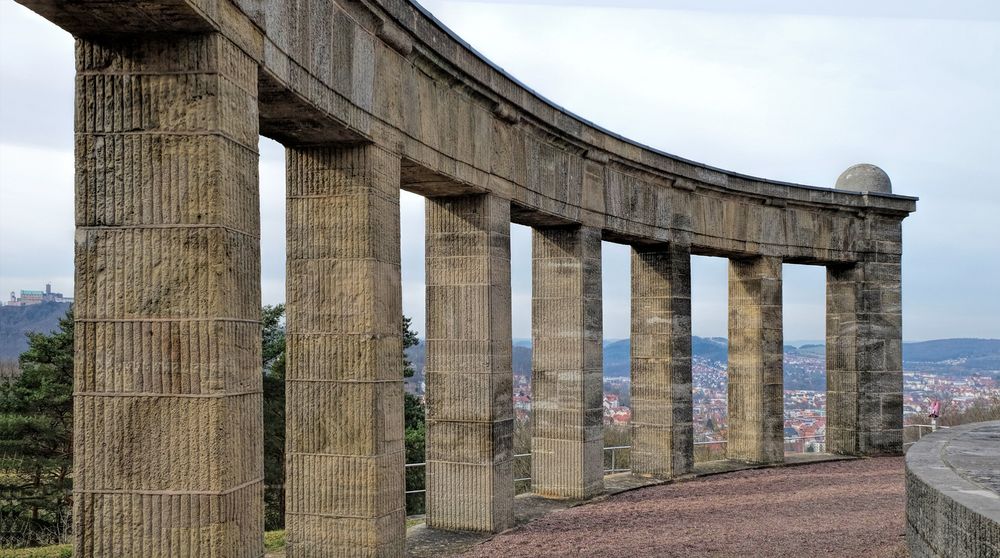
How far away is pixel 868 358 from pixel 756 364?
3923 mm

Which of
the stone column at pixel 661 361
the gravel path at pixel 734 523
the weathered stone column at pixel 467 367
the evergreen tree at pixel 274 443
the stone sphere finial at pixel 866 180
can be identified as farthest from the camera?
the evergreen tree at pixel 274 443

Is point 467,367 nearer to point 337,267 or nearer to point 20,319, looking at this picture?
point 337,267

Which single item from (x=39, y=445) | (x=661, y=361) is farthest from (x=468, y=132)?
(x=39, y=445)

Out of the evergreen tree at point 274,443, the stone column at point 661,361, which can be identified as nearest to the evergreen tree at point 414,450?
the evergreen tree at point 274,443

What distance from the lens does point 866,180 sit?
24.6 m

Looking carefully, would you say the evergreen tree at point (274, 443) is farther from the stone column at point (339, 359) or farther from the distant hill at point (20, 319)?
the distant hill at point (20, 319)

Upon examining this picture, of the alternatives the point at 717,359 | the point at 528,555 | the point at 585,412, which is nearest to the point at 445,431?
the point at 528,555

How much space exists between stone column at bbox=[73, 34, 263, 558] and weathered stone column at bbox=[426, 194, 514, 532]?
22.0ft

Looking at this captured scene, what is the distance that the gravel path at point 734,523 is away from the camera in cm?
1243

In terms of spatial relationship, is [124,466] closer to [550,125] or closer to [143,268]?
[143,268]

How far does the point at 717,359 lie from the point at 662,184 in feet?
602

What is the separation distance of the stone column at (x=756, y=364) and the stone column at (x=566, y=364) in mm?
6057

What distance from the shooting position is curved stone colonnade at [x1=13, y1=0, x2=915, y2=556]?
744 cm

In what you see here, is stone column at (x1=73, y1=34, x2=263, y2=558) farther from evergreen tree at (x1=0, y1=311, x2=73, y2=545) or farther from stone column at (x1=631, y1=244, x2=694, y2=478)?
evergreen tree at (x1=0, y1=311, x2=73, y2=545)
